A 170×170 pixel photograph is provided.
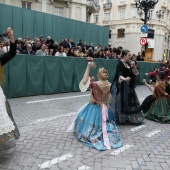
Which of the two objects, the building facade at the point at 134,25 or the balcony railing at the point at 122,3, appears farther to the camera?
the balcony railing at the point at 122,3

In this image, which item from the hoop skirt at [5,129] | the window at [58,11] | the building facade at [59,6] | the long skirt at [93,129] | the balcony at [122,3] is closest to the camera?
the hoop skirt at [5,129]

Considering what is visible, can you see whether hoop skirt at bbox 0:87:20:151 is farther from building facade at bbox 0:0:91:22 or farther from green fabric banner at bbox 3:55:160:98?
building facade at bbox 0:0:91:22

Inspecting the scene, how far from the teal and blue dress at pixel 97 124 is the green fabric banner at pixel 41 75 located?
175 inches

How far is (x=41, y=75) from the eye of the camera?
9586 mm

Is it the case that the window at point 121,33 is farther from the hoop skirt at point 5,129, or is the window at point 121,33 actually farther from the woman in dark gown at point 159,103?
the hoop skirt at point 5,129

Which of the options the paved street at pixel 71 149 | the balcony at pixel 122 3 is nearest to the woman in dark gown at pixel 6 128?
the paved street at pixel 71 149

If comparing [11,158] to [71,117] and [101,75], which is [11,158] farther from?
[71,117]

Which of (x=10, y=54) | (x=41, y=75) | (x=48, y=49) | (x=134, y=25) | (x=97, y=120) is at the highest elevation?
(x=134, y=25)

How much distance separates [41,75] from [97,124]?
5.28 metres

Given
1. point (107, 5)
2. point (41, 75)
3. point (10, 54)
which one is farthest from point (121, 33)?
point (10, 54)

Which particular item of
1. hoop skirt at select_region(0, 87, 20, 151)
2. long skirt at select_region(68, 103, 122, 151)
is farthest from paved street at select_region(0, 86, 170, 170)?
hoop skirt at select_region(0, 87, 20, 151)

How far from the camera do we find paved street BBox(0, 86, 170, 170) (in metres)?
3.91

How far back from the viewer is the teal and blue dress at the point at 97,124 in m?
4.71

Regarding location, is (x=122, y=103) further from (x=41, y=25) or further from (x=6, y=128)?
(x=41, y=25)
